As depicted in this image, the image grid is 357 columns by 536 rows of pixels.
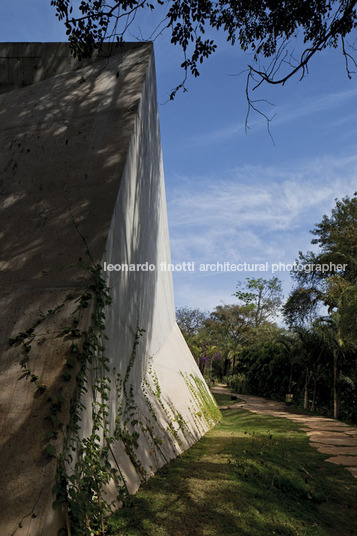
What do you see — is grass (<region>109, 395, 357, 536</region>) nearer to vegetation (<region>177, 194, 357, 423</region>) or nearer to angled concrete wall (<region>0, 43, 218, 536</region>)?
angled concrete wall (<region>0, 43, 218, 536</region>)

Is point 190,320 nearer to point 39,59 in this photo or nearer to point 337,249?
point 337,249

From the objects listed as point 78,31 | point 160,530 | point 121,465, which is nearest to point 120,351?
point 121,465

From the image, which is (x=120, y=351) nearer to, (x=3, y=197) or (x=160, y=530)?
(x=160, y=530)

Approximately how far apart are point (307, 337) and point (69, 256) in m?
11.0

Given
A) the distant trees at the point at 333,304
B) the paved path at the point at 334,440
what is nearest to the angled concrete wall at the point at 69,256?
the paved path at the point at 334,440

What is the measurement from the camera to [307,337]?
1213 centimetres

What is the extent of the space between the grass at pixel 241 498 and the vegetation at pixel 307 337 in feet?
16.1

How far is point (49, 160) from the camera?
12.6 ft

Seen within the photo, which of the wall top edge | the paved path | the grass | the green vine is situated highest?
the wall top edge

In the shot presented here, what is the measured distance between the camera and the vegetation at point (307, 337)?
1093 centimetres

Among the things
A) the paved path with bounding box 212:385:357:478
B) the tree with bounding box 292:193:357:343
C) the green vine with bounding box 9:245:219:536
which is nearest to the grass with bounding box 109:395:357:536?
the green vine with bounding box 9:245:219:536

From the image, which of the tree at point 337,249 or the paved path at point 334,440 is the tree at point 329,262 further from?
the paved path at point 334,440

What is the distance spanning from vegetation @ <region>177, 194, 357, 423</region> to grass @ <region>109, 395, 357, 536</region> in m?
4.91

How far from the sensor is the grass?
2.49 meters
